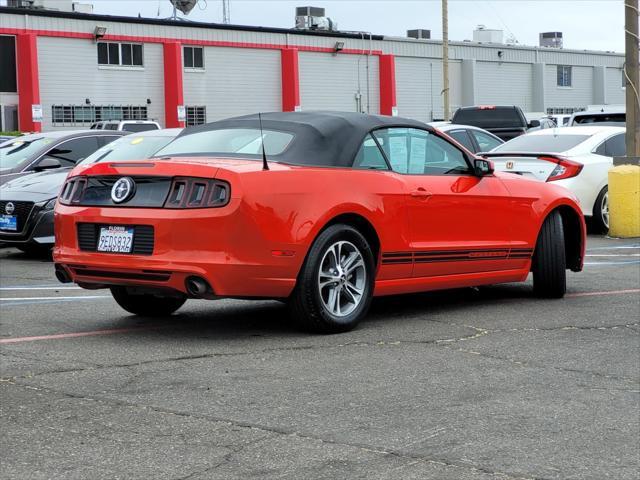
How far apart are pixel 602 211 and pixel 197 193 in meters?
10.1

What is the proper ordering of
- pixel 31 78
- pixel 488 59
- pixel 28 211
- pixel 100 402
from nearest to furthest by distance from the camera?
pixel 100 402, pixel 28 211, pixel 31 78, pixel 488 59

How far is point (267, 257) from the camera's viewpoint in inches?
285

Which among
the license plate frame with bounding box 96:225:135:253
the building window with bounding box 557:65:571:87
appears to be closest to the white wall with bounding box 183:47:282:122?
the building window with bounding box 557:65:571:87

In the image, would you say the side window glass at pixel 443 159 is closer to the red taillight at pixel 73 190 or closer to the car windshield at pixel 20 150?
the red taillight at pixel 73 190

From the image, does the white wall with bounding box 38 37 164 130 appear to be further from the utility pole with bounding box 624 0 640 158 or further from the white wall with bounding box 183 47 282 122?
the utility pole with bounding box 624 0 640 158

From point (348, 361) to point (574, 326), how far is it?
2.15m

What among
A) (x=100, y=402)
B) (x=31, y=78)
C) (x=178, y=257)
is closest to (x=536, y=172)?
(x=178, y=257)

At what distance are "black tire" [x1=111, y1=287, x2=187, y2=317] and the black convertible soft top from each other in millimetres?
1260

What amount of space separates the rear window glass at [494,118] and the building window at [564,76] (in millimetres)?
50647

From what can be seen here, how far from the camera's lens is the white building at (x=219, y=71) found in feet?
173

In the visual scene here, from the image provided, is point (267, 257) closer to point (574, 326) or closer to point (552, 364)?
point (552, 364)

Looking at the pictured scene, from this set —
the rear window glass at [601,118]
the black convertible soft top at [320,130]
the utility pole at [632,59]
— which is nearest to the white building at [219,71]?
the rear window glass at [601,118]

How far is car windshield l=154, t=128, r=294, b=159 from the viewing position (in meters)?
7.92

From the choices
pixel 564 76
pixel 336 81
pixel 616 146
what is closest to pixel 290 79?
pixel 336 81
